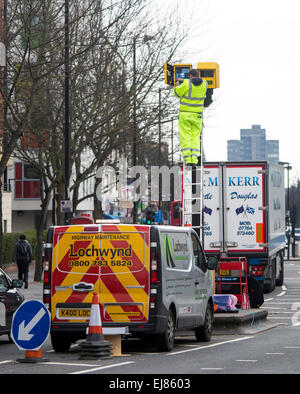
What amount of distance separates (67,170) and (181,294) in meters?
17.4

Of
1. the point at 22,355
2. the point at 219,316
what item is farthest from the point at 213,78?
the point at 22,355

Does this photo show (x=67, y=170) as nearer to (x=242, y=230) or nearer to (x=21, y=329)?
(x=242, y=230)

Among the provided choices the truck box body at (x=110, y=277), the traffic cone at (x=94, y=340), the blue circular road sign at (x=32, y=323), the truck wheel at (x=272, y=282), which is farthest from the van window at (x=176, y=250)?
the truck wheel at (x=272, y=282)

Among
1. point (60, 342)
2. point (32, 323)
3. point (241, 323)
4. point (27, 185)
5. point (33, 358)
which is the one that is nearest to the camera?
point (32, 323)

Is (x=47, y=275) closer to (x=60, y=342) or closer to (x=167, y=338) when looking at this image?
(x=60, y=342)

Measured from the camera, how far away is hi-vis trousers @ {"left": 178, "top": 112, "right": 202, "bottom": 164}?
19.1m

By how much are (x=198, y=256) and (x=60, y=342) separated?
3.07 metres

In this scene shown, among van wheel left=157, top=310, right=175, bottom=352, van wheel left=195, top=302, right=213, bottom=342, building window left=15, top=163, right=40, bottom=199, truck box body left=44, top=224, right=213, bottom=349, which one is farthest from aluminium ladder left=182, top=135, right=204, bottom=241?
building window left=15, top=163, right=40, bottom=199

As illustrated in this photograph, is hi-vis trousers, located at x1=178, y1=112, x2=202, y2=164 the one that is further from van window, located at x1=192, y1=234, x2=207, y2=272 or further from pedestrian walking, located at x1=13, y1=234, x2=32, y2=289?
pedestrian walking, located at x1=13, y1=234, x2=32, y2=289

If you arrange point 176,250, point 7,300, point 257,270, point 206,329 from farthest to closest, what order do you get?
point 257,270
point 206,329
point 7,300
point 176,250

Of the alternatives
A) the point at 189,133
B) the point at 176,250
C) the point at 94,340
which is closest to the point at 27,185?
the point at 189,133

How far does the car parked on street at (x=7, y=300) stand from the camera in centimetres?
1766

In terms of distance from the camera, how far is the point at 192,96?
19062mm

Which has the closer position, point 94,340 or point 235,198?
point 94,340
